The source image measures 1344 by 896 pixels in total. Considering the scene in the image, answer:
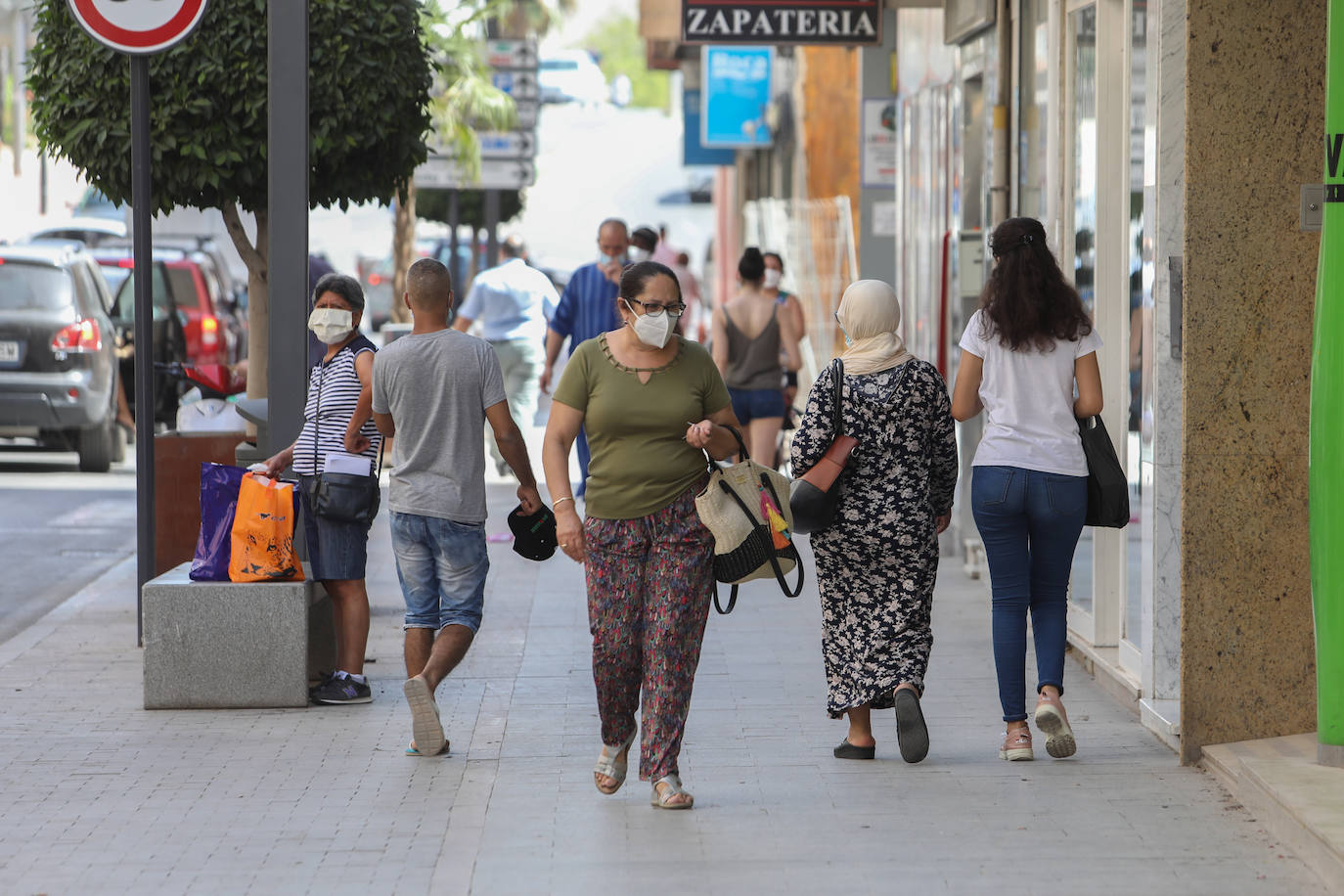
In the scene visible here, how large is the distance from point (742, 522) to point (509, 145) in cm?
1583

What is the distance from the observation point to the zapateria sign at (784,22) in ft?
40.8

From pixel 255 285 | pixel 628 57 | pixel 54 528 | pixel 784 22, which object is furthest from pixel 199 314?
pixel 628 57

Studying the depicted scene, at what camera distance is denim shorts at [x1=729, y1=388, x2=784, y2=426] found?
1203 centimetres

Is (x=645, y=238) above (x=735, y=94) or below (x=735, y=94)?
below

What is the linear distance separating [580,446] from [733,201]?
83.2 feet

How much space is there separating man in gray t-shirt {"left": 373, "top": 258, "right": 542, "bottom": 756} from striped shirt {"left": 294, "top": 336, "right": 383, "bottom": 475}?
67cm

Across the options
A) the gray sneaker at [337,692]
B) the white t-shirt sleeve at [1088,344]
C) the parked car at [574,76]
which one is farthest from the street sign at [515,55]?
the parked car at [574,76]

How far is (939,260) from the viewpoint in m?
11.6

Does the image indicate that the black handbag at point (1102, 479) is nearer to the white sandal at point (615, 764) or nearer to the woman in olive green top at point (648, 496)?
the woman in olive green top at point (648, 496)

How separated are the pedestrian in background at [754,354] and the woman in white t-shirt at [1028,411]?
18.6 ft

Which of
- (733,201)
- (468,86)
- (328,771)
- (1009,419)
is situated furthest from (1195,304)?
(733,201)

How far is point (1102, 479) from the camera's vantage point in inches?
246

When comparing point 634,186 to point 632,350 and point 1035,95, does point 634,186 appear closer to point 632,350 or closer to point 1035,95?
point 1035,95

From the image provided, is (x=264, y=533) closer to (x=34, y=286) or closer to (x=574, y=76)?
(x=34, y=286)
